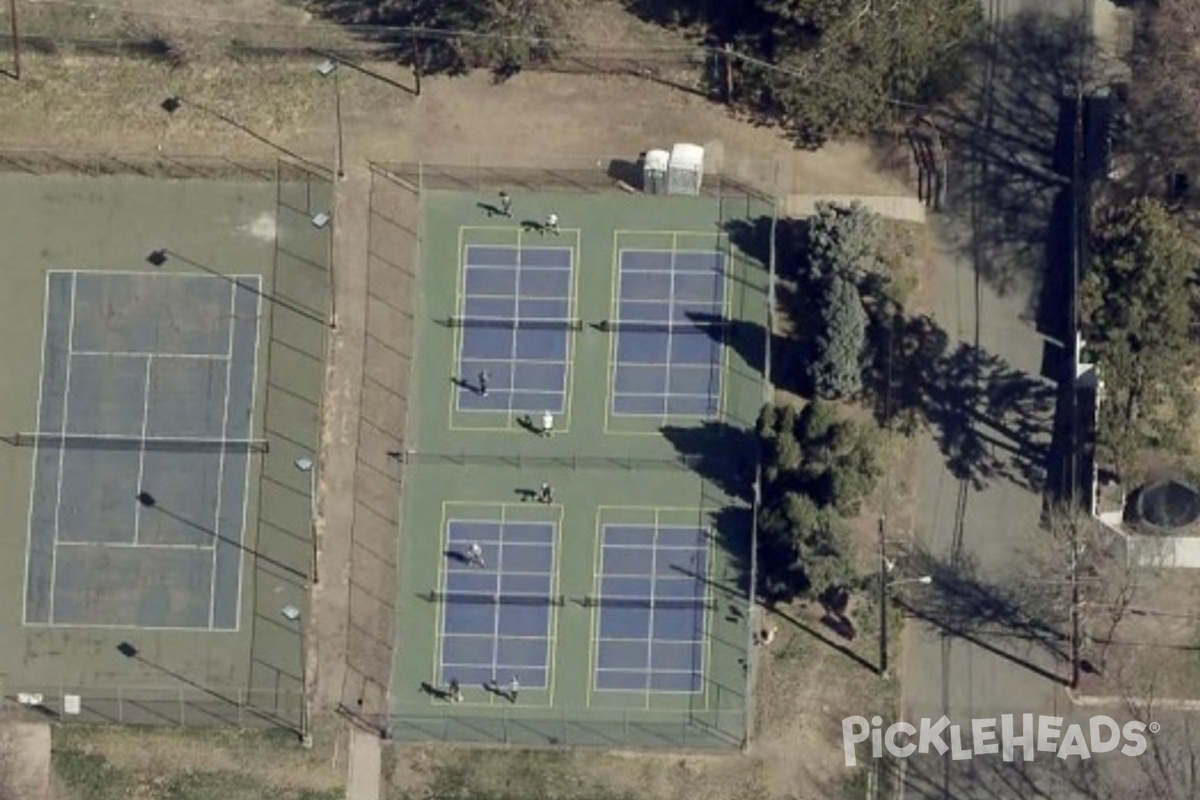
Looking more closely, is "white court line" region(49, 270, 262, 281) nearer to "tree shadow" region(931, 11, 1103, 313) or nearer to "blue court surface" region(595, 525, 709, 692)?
"blue court surface" region(595, 525, 709, 692)

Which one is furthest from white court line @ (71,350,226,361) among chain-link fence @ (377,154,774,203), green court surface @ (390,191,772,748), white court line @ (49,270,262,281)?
chain-link fence @ (377,154,774,203)

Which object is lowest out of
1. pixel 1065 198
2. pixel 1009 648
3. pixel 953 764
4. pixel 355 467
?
pixel 953 764

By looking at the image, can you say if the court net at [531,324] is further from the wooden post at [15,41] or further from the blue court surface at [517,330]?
the wooden post at [15,41]

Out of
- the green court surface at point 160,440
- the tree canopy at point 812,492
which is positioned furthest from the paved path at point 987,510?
the green court surface at point 160,440

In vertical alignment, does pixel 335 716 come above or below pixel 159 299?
below

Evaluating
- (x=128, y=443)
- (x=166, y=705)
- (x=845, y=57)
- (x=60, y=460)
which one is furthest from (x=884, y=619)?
(x=60, y=460)

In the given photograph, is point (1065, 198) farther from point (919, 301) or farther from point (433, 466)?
point (433, 466)

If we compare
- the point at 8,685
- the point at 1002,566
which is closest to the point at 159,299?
the point at 8,685
